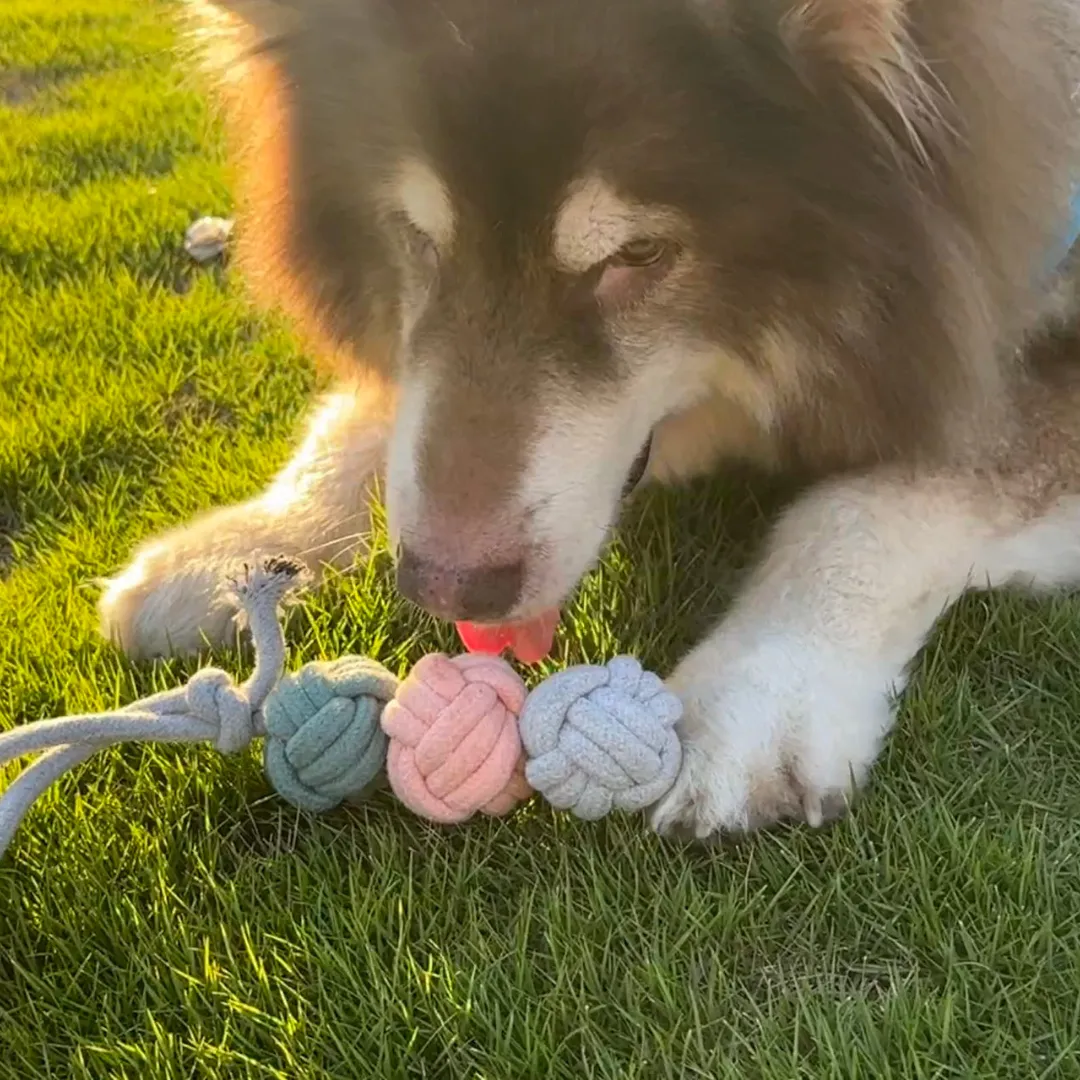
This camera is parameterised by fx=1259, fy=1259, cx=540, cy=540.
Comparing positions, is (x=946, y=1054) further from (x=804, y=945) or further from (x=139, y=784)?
(x=139, y=784)

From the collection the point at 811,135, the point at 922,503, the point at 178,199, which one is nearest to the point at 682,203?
the point at 811,135

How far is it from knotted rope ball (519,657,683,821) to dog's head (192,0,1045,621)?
165mm

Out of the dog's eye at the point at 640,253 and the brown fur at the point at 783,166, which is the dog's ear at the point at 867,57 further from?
the dog's eye at the point at 640,253

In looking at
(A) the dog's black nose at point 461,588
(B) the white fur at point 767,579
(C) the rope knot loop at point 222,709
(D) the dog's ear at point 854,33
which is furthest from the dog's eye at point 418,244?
(C) the rope knot loop at point 222,709

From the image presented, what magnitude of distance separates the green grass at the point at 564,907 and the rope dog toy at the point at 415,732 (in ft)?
0.28

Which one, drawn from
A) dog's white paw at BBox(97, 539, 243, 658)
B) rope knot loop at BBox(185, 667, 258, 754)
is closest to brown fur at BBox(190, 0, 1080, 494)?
rope knot loop at BBox(185, 667, 258, 754)

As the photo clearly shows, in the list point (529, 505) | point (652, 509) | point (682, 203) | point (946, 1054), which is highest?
point (682, 203)

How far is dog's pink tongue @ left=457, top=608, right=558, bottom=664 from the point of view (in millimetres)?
1747

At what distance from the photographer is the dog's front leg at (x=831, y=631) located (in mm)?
1590

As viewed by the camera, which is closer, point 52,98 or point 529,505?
point 529,505

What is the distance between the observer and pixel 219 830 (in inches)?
65.1

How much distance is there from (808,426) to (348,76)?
0.87 meters

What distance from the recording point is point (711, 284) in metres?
1.73

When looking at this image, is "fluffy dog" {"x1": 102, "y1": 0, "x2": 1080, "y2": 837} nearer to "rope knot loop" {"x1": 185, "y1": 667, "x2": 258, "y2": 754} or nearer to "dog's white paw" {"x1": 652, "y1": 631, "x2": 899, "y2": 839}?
"dog's white paw" {"x1": 652, "y1": 631, "x2": 899, "y2": 839}
